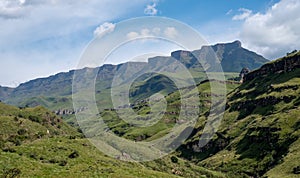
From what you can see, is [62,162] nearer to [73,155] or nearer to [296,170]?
[73,155]

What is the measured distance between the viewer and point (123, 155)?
491 feet

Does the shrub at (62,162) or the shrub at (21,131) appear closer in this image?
the shrub at (62,162)

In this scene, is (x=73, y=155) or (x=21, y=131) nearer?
(x=73, y=155)

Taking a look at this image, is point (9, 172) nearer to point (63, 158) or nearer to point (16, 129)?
point (63, 158)

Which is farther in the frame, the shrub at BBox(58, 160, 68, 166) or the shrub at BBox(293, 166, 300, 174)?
the shrub at BBox(293, 166, 300, 174)

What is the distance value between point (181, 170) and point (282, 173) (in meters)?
50.8

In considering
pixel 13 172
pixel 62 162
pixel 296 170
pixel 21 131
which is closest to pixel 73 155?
pixel 62 162

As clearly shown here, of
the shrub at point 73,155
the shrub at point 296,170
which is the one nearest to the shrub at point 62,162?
the shrub at point 73,155

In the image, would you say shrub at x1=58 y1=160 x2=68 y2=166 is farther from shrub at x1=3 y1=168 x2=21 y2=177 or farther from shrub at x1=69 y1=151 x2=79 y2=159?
shrub at x1=3 y1=168 x2=21 y2=177

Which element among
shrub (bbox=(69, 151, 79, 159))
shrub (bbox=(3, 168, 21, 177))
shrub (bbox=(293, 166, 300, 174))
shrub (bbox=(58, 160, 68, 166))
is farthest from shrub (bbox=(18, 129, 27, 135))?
shrub (bbox=(293, 166, 300, 174))

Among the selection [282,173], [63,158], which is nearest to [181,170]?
[282,173]

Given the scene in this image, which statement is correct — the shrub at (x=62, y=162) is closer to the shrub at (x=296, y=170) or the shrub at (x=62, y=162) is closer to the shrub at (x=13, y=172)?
the shrub at (x=13, y=172)

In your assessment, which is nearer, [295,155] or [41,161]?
[41,161]

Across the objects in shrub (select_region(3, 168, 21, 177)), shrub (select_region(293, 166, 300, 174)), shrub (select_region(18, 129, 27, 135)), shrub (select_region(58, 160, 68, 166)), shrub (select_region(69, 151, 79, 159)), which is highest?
shrub (select_region(18, 129, 27, 135))
